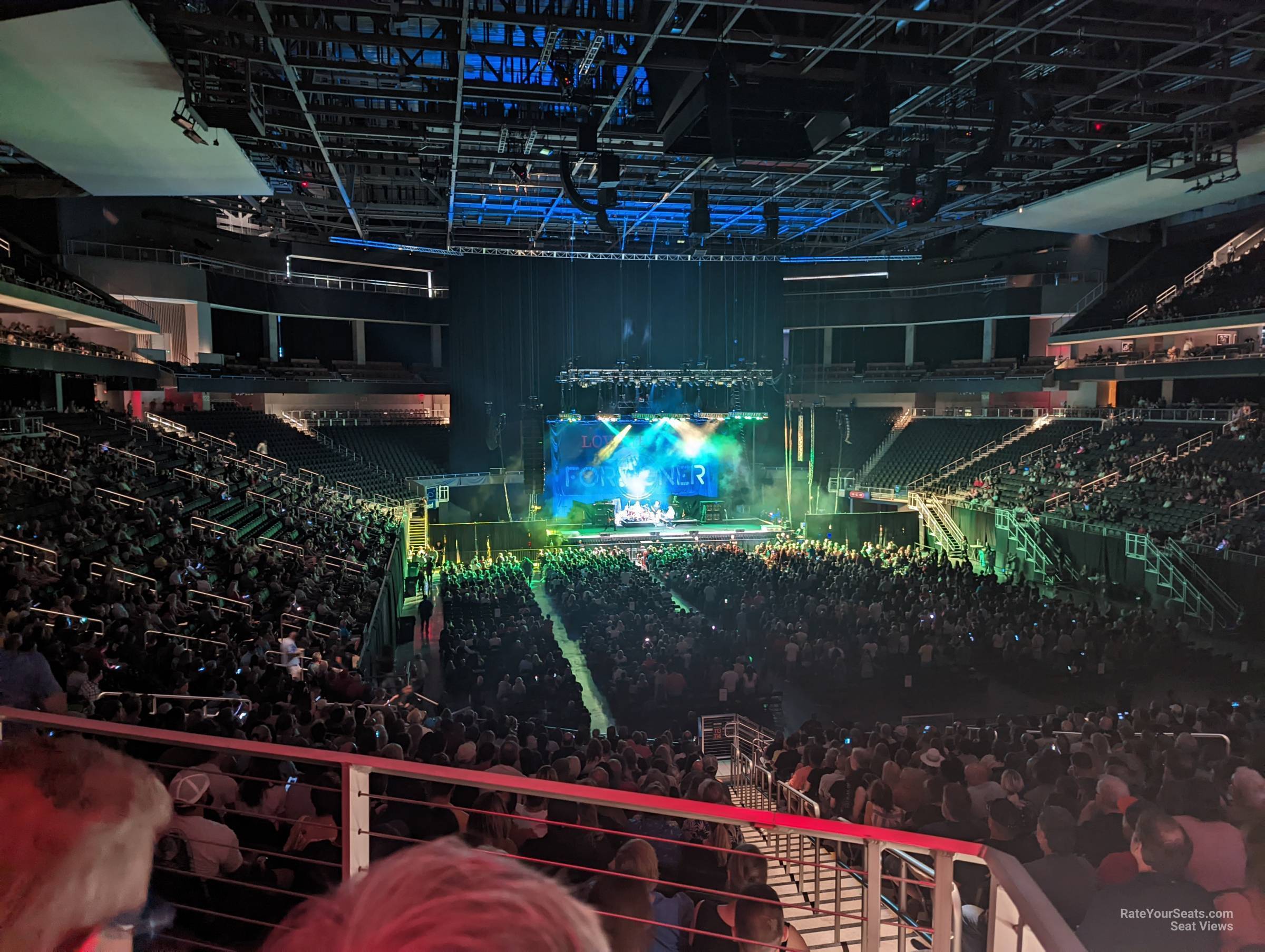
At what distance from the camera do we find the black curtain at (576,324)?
26906 millimetres

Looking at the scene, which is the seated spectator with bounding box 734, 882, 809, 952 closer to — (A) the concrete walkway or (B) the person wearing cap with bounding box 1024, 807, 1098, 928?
(B) the person wearing cap with bounding box 1024, 807, 1098, 928

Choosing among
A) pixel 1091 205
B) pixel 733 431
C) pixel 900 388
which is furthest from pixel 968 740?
pixel 900 388

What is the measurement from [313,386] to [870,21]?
68.8 feet

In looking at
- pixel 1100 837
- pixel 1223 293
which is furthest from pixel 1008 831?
pixel 1223 293

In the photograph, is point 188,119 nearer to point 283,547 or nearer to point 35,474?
point 35,474

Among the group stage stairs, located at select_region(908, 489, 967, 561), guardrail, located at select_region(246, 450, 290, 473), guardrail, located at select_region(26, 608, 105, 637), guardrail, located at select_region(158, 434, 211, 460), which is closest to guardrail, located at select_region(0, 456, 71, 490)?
guardrail, located at select_region(26, 608, 105, 637)

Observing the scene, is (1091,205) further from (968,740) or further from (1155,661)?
(968,740)

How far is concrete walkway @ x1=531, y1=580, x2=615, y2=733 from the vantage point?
10664mm

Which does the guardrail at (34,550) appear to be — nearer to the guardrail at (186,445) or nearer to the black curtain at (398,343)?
the guardrail at (186,445)

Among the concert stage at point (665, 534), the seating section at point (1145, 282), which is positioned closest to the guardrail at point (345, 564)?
the concert stage at point (665, 534)

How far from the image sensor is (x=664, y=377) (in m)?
27.5

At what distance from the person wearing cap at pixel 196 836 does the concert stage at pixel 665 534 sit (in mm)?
19461

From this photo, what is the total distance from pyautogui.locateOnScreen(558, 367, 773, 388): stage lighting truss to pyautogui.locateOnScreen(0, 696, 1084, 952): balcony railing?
21.6m

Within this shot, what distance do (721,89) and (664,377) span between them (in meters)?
17.9
